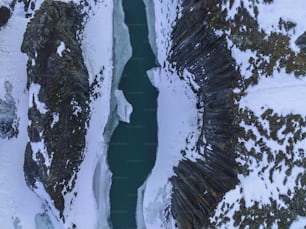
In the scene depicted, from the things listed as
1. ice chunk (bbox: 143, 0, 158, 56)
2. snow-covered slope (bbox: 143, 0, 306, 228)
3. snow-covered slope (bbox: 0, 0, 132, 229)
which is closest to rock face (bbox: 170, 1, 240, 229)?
snow-covered slope (bbox: 143, 0, 306, 228)

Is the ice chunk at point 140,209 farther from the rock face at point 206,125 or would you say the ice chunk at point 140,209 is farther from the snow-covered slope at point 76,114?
the rock face at point 206,125

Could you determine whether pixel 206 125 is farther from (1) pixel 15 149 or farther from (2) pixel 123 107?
(1) pixel 15 149

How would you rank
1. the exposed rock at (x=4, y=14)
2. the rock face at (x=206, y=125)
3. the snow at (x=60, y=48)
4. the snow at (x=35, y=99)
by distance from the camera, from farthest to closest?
the exposed rock at (x=4, y=14) → the snow at (x=60, y=48) → the snow at (x=35, y=99) → the rock face at (x=206, y=125)

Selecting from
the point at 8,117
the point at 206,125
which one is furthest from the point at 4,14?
the point at 206,125

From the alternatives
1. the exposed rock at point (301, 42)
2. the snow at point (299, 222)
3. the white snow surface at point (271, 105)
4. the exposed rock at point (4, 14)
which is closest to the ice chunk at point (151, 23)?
the white snow surface at point (271, 105)

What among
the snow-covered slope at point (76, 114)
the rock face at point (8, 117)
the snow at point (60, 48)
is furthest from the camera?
the rock face at point (8, 117)

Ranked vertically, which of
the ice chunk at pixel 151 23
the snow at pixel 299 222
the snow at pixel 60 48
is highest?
the ice chunk at pixel 151 23

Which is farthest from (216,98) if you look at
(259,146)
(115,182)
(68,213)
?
(68,213)

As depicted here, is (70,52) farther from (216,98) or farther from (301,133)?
(301,133)

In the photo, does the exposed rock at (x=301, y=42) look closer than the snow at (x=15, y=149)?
Yes
